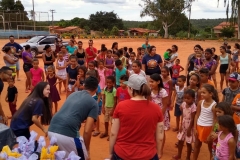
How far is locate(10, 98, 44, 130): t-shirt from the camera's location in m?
3.87

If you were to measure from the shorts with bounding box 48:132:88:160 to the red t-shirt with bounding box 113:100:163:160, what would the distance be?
0.64m

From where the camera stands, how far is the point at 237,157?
4020mm

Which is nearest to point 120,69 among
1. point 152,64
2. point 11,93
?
point 152,64

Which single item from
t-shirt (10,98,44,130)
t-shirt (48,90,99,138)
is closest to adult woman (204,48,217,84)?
t-shirt (48,90,99,138)

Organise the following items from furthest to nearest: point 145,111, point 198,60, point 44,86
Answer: point 198,60
point 44,86
point 145,111

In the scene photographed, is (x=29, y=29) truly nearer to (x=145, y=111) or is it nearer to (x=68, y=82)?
(x=68, y=82)

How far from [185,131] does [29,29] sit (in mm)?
37047

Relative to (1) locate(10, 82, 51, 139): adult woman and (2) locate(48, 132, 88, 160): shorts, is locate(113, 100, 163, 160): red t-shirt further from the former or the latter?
(1) locate(10, 82, 51, 139): adult woman

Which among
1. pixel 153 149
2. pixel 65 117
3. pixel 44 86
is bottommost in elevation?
pixel 153 149

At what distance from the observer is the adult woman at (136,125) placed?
10.1 ft

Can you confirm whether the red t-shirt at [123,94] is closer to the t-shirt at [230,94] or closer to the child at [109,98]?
the child at [109,98]

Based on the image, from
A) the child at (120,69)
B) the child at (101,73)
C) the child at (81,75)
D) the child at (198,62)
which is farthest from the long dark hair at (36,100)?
the child at (198,62)

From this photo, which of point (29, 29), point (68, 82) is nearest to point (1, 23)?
Result: point (29, 29)

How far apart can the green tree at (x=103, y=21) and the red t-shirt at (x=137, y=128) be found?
64.1m
